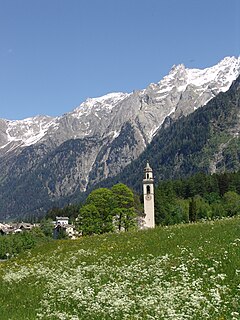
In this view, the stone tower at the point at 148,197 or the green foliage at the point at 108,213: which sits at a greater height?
the stone tower at the point at 148,197

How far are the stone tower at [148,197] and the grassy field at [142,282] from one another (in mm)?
98382

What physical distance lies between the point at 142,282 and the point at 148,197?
11735 cm

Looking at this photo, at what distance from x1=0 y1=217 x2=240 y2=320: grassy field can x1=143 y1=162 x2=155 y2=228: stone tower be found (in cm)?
9838

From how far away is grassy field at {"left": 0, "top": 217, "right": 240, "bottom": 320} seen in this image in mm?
14227

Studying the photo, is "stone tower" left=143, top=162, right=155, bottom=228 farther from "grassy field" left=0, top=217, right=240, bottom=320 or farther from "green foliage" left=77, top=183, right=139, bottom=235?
"grassy field" left=0, top=217, right=240, bottom=320

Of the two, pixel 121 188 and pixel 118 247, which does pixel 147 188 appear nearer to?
pixel 121 188

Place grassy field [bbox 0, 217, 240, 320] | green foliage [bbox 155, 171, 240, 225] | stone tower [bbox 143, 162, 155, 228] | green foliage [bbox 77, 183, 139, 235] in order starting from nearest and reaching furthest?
1. grassy field [bbox 0, 217, 240, 320]
2. green foliage [bbox 77, 183, 139, 235]
3. stone tower [bbox 143, 162, 155, 228]
4. green foliage [bbox 155, 171, 240, 225]

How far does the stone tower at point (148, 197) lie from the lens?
134000mm

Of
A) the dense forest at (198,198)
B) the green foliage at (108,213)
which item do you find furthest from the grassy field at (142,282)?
the dense forest at (198,198)

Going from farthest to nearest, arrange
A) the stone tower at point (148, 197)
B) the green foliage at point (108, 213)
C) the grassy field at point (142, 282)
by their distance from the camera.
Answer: the stone tower at point (148, 197)
the green foliage at point (108, 213)
the grassy field at point (142, 282)

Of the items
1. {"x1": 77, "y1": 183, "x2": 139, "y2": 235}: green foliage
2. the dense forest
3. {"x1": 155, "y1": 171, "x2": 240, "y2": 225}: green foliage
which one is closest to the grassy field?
{"x1": 77, "y1": 183, "x2": 139, "y2": 235}: green foliage

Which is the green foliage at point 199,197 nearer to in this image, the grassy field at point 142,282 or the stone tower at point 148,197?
the stone tower at point 148,197

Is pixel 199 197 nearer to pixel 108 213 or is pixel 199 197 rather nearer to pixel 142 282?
pixel 108 213

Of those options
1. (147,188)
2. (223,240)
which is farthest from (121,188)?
(223,240)
